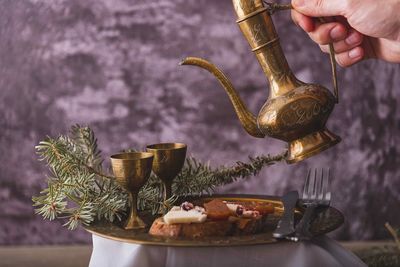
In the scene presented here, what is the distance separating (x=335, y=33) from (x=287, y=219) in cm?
43

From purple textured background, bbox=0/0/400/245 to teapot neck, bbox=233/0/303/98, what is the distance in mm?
689

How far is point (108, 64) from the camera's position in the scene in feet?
5.41

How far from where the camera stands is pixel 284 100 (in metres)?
0.93

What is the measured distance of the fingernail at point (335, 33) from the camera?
114 centimetres

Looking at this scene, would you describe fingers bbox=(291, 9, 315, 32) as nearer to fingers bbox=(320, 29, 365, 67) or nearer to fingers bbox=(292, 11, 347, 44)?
fingers bbox=(292, 11, 347, 44)

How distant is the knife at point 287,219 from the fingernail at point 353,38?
389mm

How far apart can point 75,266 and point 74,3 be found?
28.8 inches

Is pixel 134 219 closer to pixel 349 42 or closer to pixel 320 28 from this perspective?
pixel 320 28

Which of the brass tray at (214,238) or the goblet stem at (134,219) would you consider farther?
the goblet stem at (134,219)

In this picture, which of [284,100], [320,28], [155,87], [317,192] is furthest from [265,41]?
[155,87]

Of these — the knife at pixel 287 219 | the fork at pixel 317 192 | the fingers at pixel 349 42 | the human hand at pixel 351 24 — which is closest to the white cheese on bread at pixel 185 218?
the knife at pixel 287 219

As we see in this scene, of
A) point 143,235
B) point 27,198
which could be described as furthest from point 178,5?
point 143,235

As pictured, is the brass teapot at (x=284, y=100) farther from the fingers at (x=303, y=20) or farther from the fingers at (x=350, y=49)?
the fingers at (x=350, y=49)

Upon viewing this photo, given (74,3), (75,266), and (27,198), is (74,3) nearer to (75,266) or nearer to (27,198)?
(27,198)
